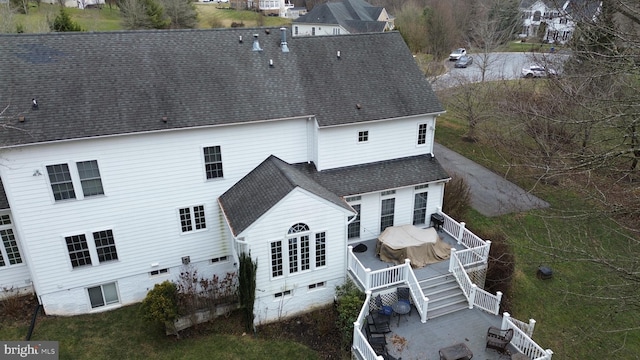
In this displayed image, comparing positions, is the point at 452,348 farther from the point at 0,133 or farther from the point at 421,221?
the point at 0,133

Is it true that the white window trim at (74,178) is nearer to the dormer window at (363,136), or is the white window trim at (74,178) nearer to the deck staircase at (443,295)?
the dormer window at (363,136)

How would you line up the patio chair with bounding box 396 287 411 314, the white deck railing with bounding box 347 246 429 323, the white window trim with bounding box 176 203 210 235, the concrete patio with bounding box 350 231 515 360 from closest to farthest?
the concrete patio with bounding box 350 231 515 360 → the white deck railing with bounding box 347 246 429 323 → the patio chair with bounding box 396 287 411 314 → the white window trim with bounding box 176 203 210 235

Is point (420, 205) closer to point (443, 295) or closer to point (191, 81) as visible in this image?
point (443, 295)

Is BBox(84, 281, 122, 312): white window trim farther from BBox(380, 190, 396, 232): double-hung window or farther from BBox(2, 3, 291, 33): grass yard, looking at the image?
BBox(2, 3, 291, 33): grass yard

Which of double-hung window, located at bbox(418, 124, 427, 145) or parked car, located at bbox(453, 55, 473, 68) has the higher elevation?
double-hung window, located at bbox(418, 124, 427, 145)

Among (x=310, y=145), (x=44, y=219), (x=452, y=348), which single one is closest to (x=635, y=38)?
(x=452, y=348)

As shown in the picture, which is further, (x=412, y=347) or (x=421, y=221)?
(x=421, y=221)

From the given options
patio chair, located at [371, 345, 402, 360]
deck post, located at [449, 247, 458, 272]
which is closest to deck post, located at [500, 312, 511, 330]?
deck post, located at [449, 247, 458, 272]
